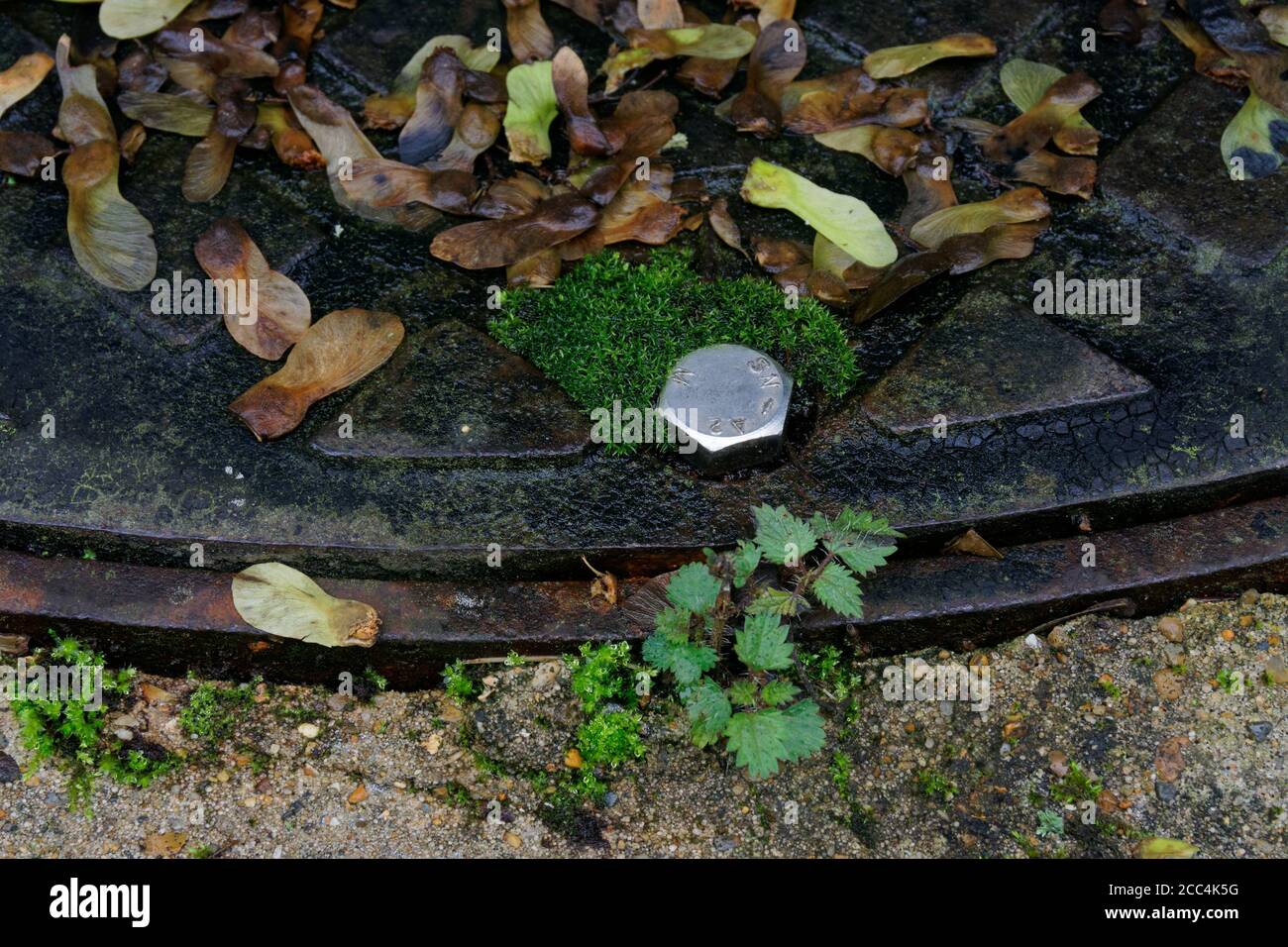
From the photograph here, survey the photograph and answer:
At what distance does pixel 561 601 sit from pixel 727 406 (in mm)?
470

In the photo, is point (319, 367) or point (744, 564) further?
point (319, 367)

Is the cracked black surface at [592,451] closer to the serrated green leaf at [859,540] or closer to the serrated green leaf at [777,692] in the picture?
the serrated green leaf at [859,540]

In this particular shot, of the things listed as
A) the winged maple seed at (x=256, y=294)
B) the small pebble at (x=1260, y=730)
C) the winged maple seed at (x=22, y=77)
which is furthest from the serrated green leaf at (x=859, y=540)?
the winged maple seed at (x=22, y=77)

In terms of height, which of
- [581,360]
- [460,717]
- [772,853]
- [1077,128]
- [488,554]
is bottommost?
[772,853]

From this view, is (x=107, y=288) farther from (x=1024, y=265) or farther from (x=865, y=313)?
(x=1024, y=265)

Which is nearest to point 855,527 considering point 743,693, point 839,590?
point 839,590

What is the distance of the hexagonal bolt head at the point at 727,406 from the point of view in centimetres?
216

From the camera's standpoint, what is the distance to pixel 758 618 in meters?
2.02

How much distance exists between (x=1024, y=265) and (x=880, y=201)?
34 centimetres

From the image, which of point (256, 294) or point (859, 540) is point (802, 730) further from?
point (256, 294)

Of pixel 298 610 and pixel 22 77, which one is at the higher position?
pixel 22 77

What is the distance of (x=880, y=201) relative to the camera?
8.41ft

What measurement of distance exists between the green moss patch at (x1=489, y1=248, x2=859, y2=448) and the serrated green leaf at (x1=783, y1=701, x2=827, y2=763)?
637 mm

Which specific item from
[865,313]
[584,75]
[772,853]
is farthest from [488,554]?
[584,75]
